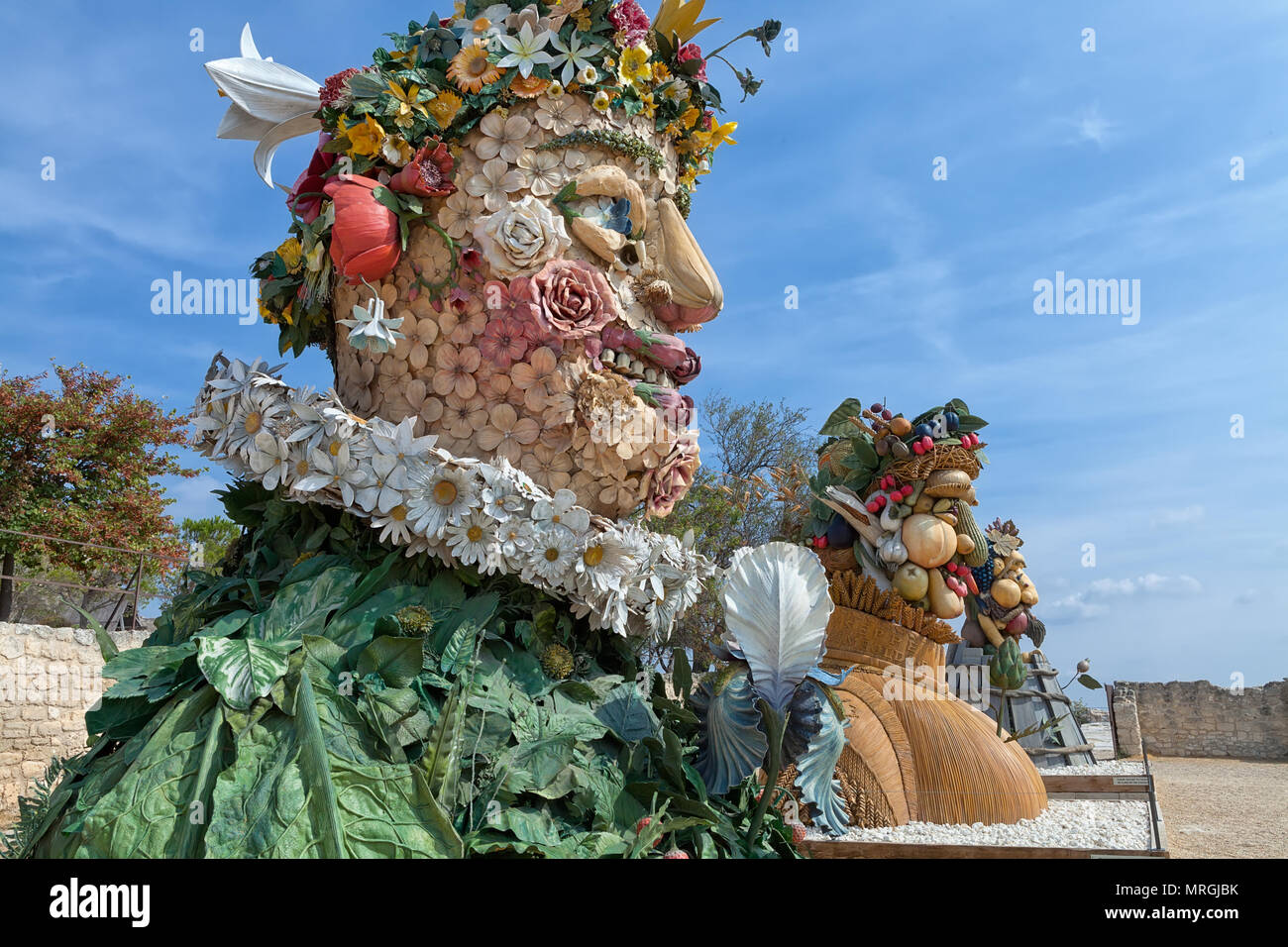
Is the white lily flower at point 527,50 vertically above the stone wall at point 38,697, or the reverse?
the white lily flower at point 527,50

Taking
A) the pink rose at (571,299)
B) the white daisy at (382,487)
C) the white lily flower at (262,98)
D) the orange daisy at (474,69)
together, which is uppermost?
the white lily flower at (262,98)

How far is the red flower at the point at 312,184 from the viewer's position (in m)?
3.57

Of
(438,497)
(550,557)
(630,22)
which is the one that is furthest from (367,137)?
(550,557)

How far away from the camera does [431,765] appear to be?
107 inches

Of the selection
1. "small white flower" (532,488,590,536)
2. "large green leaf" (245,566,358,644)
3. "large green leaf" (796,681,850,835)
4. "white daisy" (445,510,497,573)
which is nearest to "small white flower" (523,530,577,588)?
"small white flower" (532,488,590,536)

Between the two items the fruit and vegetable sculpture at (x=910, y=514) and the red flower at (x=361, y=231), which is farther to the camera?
the fruit and vegetable sculpture at (x=910, y=514)

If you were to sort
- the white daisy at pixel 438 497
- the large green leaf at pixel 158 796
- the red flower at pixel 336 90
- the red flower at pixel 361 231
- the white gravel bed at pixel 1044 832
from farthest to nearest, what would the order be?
the white gravel bed at pixel 1044 832
the red flower at pixel 336 90
the red flower at pixel 361 231
the white daisy at pixel 438 497
the large green leaf at pixel 158 796

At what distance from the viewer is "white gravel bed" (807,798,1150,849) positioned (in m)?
4.06

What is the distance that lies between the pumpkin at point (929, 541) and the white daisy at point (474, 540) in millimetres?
3334

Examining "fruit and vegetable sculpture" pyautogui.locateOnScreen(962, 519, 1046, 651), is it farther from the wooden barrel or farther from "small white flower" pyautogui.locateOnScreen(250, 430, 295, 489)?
"small white flower" pyautogui.locateOnScreen(250, 430, 295, 489)

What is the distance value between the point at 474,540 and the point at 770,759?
126 cm

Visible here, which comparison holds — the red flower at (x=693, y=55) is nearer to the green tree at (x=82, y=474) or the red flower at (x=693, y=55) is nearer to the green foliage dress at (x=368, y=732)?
the green foliage dress at (x=368, y=732)

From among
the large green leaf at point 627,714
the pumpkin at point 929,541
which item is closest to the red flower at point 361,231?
the large green leaf at point 627,714
